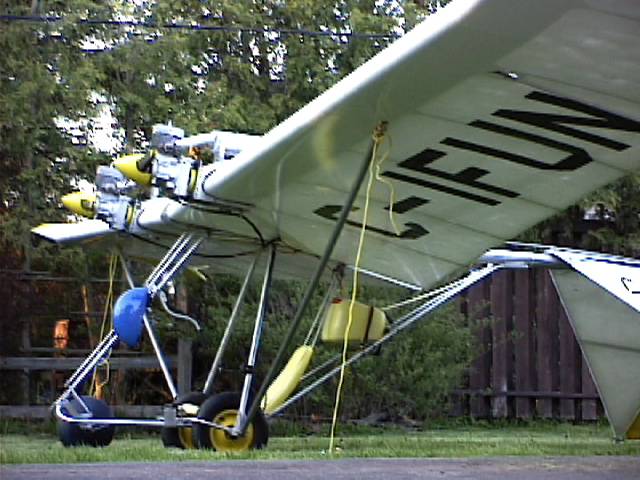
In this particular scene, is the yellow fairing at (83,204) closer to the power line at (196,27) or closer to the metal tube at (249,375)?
the metal tube at (249,375)

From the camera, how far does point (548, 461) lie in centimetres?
706

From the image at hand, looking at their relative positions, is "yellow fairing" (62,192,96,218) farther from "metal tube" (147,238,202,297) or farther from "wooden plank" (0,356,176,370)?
"wooden plank" (0,356,176,370)

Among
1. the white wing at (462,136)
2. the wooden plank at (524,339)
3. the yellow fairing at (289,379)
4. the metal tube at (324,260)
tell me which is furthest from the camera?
the wooden plank at (524,339)

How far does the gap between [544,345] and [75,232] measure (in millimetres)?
6627

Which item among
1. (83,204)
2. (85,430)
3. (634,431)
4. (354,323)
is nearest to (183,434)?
(85,430)

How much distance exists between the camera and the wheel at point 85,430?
9.35 meters

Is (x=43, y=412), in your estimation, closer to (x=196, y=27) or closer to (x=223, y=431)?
(x=196, y=27)

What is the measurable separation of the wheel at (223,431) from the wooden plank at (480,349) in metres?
6.41

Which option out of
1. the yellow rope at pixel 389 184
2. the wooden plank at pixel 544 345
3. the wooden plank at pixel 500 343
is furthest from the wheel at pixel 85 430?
the wooden plank at pixel 544 345

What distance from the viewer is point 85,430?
373 inches

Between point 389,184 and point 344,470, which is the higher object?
point 389,184

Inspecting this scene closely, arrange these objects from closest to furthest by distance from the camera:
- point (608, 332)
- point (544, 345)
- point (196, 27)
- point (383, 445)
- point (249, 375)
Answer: point (249, 375) → point (383, 445) → point (608, 332) → point (196, 27) → point (544, 345)

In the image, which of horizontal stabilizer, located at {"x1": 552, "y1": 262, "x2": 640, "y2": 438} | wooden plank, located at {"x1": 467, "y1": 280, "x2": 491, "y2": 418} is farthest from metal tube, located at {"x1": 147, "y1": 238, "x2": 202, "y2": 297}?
wooden plank, located at {"x1": 467, "y1": 280, "x2": 491, "y2": 418}

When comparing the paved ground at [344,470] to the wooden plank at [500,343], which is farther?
the wooden plank at [500,343]
